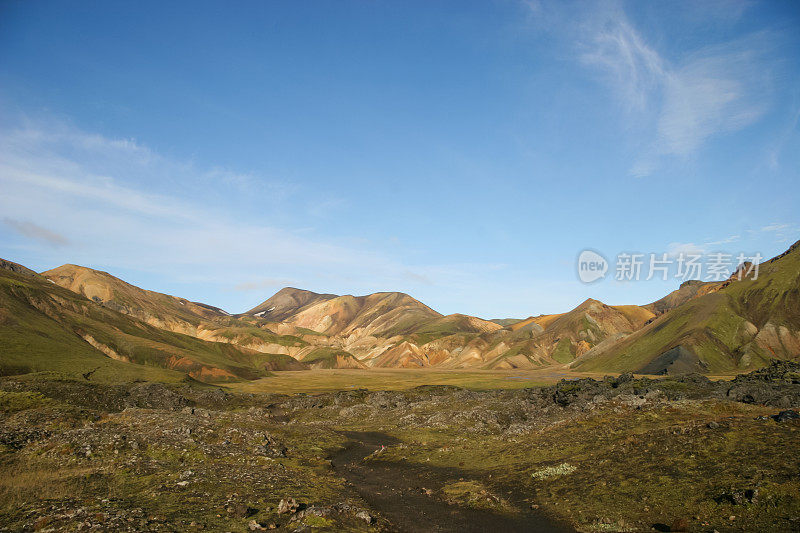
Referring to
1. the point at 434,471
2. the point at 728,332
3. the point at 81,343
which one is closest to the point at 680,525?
the point at 434,471

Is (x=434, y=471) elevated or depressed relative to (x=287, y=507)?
depressed

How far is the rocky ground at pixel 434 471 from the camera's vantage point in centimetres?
1998

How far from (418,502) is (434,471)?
8.58 meters

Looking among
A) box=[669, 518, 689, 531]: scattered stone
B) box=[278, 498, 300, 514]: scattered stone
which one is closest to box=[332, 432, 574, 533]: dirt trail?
box=[669, 518, 689, 531]: scattered stone

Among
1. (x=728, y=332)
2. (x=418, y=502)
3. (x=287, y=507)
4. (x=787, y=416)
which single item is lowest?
(x=418, y=502)

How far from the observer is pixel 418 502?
27750mm

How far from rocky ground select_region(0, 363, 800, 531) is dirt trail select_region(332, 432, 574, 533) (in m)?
0.15

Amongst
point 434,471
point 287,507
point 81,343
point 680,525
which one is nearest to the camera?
point 680,525

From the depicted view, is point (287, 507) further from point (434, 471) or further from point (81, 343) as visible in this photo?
point (81, 343)

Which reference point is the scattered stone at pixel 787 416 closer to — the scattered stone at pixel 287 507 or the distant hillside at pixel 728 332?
the scattered stone at pixel 287 507

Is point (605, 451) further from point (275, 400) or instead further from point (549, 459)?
point (275, 400)

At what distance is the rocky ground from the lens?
65.6 ft

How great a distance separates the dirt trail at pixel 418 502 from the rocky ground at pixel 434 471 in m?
0.15

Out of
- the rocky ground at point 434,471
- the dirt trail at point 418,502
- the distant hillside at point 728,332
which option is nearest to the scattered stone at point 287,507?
the rocky ground at point 434,471
